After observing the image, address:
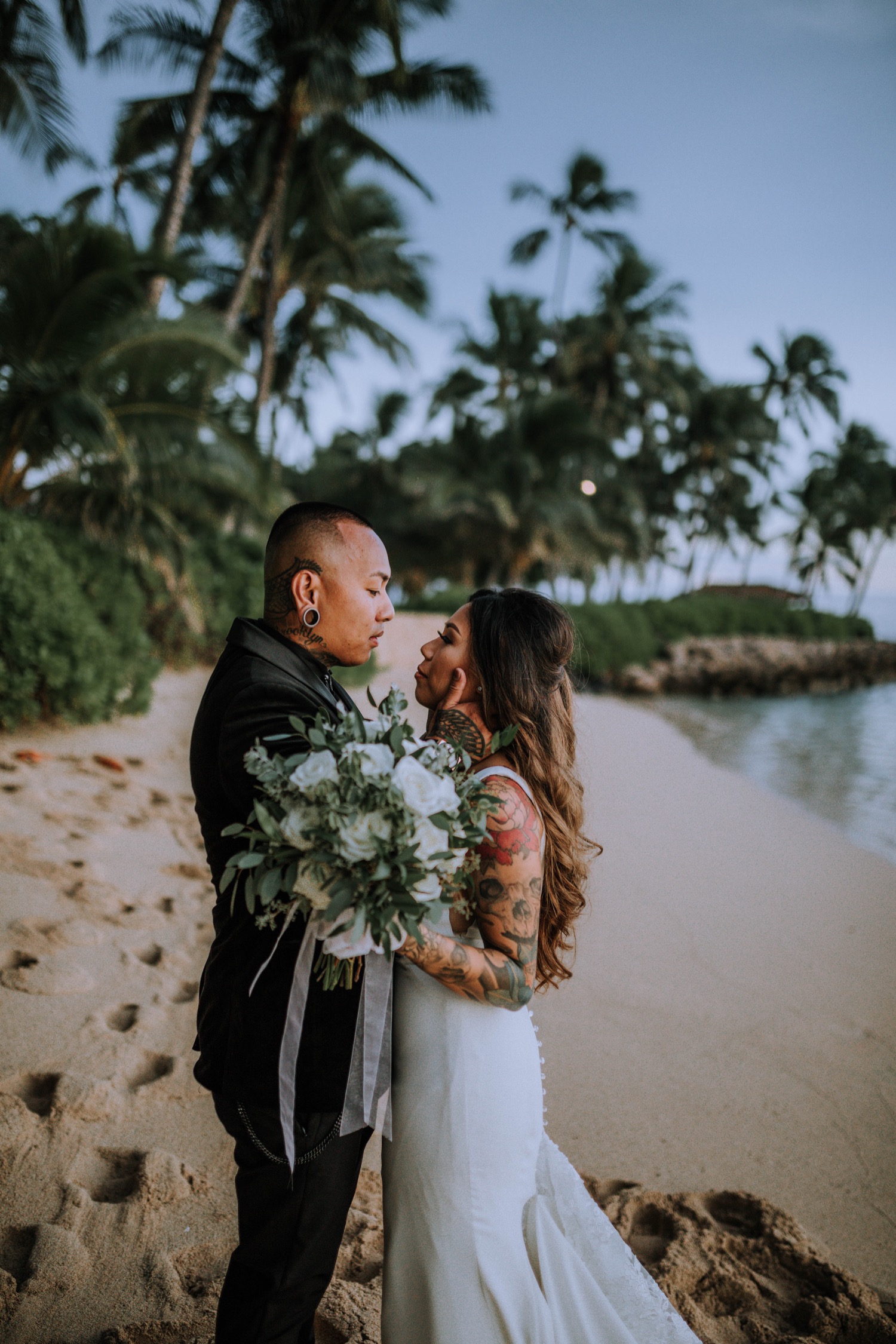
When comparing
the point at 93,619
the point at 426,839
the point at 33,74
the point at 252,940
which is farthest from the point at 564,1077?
the point at 33,74

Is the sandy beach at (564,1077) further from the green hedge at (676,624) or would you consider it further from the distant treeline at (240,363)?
the green hedge at (676,624)

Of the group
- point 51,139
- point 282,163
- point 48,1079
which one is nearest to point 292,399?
point 282,163

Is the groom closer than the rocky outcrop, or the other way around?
the groom

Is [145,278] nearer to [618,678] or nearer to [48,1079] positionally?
[48,1079]

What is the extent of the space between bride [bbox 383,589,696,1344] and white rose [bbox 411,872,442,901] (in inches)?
9.3

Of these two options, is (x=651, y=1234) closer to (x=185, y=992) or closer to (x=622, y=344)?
(x=185, y=992)

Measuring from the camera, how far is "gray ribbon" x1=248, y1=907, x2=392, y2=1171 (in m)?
1.74

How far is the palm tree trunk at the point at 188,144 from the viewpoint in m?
12.0

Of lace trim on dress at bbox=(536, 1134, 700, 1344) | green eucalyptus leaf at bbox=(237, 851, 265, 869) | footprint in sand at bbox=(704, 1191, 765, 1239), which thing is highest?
green eucalyptus leaf at bbox=(237, 851, 265, 869)

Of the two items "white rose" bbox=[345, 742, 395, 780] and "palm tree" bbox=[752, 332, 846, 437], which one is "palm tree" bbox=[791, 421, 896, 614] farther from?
"white rose" bbox=[345, 742, 395, 780]

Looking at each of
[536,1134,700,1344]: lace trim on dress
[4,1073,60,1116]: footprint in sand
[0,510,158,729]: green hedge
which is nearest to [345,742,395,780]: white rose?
[536,1134,700,1344]: lace trim on dress

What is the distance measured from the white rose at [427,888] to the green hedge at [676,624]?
1909 centimetres

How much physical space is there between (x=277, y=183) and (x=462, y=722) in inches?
696

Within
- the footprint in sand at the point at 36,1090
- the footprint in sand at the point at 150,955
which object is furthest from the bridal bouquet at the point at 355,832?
the footprint in sand at the point at 150,955
